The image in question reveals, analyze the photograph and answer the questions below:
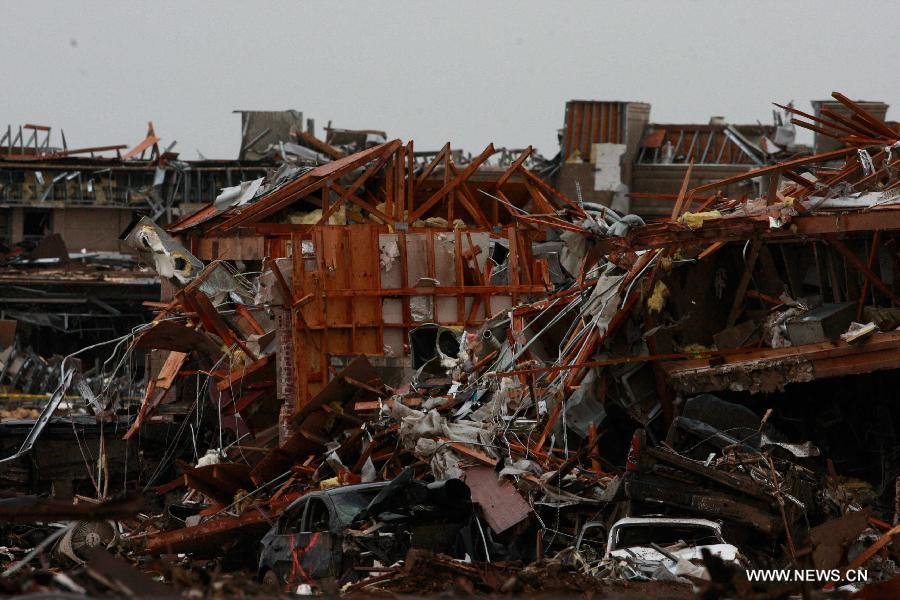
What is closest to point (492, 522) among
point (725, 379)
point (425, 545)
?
point (425, 545)

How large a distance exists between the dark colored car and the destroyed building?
2 cm

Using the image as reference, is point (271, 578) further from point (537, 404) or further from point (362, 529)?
point (537, 404)

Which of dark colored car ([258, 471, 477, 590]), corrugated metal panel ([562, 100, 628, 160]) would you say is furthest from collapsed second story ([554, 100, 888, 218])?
dark colored car ([258, 471, 477, 590])

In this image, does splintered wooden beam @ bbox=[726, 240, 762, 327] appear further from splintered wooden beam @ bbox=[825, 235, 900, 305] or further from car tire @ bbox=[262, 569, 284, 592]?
car tire @ bbox=[262, 569, 284, 592]

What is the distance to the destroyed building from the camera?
12.1 meters

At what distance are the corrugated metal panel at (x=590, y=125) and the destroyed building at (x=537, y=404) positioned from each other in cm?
2172

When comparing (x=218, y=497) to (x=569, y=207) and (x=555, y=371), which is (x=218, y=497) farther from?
(x=569, y=207)

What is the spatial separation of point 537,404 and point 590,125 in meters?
31.9

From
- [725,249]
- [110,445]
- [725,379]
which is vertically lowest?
[110,445]

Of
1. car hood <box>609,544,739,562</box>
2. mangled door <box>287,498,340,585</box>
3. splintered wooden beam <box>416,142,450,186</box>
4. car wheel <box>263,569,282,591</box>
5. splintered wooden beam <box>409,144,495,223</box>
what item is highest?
splintered wooden beam <box>416,142,450,186</box>

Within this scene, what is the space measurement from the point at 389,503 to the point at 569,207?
6.17 meters

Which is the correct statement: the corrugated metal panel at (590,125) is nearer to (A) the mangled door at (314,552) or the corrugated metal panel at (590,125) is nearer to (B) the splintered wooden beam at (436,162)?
(B) the splintered wooden beam at (436,162)

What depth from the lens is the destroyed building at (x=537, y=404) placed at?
12070 mm

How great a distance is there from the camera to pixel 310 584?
1179cm
